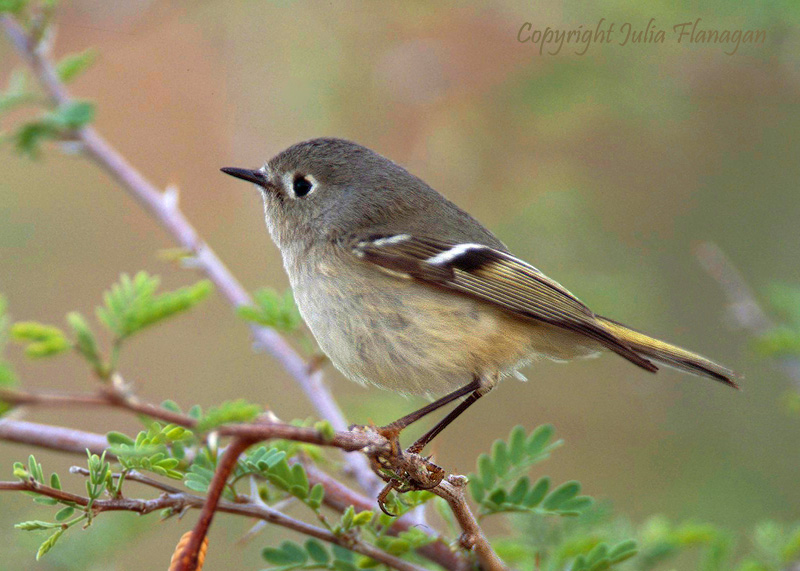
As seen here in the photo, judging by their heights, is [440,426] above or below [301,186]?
below

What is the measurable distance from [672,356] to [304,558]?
3.23 feet

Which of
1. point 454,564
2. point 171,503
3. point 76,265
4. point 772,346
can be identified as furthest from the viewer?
point 76,265

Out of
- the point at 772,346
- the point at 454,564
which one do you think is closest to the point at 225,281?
the point at 454,564

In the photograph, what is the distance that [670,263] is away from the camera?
3438 millimetres

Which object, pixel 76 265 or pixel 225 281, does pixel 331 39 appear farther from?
pixel 76 265

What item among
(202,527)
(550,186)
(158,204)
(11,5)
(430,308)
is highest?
(550,186)

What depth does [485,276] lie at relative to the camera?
1974 millimetres

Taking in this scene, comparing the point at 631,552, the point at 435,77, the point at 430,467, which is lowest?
the point at 631,552

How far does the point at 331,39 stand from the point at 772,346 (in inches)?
74.5

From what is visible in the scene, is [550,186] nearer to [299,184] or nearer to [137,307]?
[299,184]

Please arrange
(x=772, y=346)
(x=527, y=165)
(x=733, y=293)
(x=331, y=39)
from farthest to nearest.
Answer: (x=527, y=165) → (x=331, y=39) → (x=733, y=293) → (x=772, y=346)

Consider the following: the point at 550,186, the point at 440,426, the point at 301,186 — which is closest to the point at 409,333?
the point at 440,426

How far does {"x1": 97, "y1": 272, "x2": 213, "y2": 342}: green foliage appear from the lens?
1157 millimetres

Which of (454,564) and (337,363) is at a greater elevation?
(337,363)
